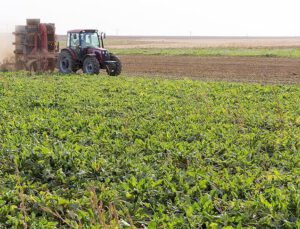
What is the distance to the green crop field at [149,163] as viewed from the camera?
4.80 metres

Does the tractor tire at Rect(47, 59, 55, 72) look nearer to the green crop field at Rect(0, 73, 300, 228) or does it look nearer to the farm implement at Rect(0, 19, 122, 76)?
the farm implement at Rect(0, 19, 122, 76)

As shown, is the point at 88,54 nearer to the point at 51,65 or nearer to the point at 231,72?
the point at 51,65

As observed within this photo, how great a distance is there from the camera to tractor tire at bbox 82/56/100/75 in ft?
67.3

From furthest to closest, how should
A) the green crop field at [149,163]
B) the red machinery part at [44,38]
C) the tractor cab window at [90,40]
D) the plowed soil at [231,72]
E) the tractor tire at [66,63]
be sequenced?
the red machinery part at [44,38], the plowed soil at [231,72], the tractor tire at [66,63], the tractor cab window at [90,40], the green crop field at [149,163]

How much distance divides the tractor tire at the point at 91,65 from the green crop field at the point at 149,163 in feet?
28.9

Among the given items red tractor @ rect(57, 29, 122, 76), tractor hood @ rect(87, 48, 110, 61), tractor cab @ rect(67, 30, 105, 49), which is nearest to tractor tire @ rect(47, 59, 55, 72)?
red tractor @ rect(57, 29, 122, 76)

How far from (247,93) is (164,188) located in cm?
875

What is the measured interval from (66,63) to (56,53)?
1.59 metres

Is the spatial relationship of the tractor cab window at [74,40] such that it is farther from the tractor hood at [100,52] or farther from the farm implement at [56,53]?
the tractor hood at [100,52]

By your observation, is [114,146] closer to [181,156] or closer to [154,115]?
[181,156]

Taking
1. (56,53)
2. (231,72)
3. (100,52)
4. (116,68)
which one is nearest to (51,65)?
(56,53)

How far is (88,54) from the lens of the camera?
68.5 ft

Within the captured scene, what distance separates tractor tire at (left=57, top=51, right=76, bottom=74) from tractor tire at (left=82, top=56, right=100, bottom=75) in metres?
0.76

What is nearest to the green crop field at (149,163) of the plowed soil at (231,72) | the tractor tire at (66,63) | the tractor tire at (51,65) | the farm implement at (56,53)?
the farm implement at (56,53)
